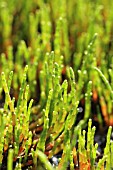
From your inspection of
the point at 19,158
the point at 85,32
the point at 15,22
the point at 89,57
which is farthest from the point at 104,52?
the point at 19,158

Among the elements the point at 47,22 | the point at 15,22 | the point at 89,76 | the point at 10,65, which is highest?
the point at 15,22

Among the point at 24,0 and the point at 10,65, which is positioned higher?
the point at 24,0

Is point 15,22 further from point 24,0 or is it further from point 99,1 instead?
point 99,1

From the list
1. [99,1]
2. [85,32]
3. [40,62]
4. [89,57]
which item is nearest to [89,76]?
[89,57]

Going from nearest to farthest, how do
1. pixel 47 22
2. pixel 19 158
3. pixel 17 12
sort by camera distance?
pixel 19 158 → pixel 47 22 → pixel 17 12

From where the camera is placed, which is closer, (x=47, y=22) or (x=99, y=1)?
(x=47, y=22)

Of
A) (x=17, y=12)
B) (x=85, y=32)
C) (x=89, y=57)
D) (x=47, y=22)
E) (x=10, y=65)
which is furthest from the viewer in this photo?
(x=17, y=12)
